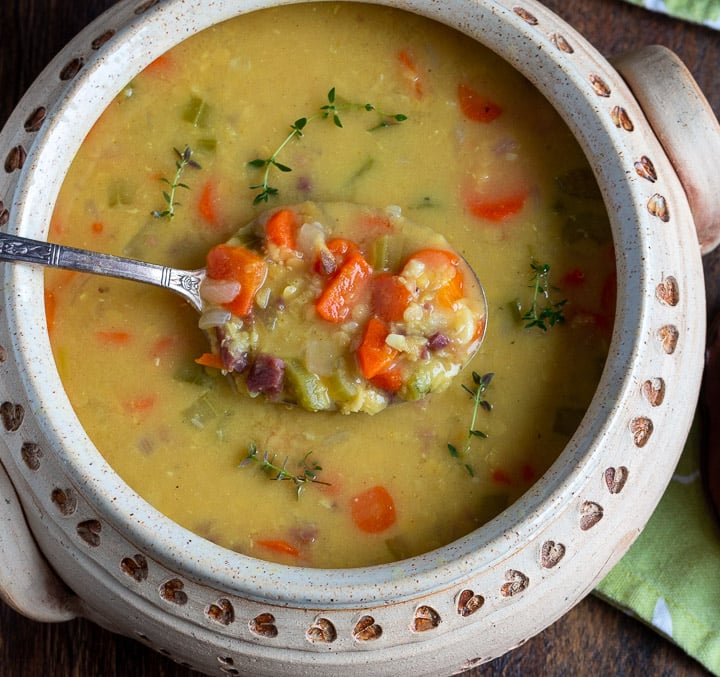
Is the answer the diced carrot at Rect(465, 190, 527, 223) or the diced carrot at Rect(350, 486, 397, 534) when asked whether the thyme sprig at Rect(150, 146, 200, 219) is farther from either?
the diced carrot at Rect(350, 486, 397, 534)

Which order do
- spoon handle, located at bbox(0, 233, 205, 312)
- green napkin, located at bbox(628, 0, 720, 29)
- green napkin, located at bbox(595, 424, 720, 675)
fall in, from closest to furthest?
spoon handle, located at bbox(0, 233, 205, 312), green napkin, located at bbox(595, 424, 720, 675), green napkin, located at bbox(628, 0, 720, 29)

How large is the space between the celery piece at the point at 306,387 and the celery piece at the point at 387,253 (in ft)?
0.78

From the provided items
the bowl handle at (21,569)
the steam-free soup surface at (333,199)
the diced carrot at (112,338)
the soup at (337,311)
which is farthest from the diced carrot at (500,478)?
the bowl handle at (21,569)

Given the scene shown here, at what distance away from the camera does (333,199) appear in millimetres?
1802

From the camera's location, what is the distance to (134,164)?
1786 mm

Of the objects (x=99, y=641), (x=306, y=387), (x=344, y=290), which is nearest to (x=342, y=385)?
(x=306, y=387)

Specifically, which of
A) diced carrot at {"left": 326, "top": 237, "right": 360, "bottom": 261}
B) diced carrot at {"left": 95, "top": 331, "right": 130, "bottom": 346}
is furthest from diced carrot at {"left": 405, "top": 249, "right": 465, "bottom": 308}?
diced carrot at {"left": 95, "top": 331, "right": 130, "bottom": 346}

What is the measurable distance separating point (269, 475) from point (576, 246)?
2.40 ft

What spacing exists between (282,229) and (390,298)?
24 centimetres

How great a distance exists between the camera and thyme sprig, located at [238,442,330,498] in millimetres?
1708

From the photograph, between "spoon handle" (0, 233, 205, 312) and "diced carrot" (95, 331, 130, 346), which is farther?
"diced carrot" (95, 331, 130, 346)

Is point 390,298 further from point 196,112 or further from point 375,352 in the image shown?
point 196,112

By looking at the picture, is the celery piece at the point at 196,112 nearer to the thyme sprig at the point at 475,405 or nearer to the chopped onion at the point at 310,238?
the chopped onion at the point at 310,238

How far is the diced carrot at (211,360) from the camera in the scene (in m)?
1.72
